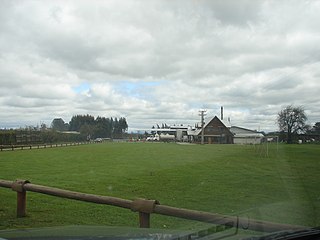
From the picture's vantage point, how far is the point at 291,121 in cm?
4191

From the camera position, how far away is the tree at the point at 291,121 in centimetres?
3917

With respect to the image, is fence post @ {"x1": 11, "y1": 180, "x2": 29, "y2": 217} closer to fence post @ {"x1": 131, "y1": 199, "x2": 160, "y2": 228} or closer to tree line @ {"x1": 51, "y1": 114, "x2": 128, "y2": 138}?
fence post @ {"x1": 131, "y1": 199, "x2": 160, "y2": 228}

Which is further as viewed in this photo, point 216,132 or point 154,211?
point 216,132

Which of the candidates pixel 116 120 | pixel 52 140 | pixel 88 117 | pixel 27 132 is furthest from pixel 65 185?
pixel 116 120

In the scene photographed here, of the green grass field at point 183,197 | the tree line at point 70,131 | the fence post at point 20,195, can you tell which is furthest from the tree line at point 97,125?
the fence post at point 20,195

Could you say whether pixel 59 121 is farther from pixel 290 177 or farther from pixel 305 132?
pixel 290 177

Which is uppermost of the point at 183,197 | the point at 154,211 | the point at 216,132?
the point at 216,132

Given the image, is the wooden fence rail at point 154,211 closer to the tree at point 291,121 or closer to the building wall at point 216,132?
the tree at point 291,121

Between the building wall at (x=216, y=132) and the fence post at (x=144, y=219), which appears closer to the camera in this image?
the fence post at (x=144, y=219)

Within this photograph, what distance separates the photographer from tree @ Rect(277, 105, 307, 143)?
39.2 metres

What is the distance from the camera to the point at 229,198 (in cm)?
1195

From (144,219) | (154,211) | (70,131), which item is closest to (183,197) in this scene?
(144,219)

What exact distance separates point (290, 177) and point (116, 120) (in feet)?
493

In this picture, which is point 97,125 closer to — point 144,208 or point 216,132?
point 216,132
